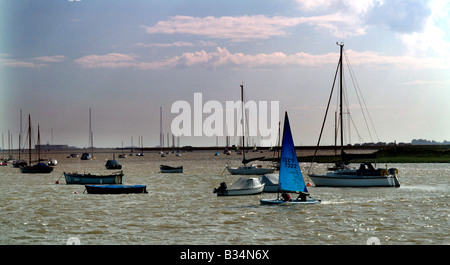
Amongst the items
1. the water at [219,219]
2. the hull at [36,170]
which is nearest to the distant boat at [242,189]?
the water at [219,219]

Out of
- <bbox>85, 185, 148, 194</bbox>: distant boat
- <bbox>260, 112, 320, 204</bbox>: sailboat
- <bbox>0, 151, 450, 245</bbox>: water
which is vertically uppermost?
<bbox>260, 112, 320, 204</bbox>: sailboat

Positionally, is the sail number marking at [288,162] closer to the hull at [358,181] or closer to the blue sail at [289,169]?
the blue sail at [289,169]

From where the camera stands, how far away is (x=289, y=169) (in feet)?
140

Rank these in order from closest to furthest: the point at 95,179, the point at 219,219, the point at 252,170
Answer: the point at 219,219 → the point at 95,179 → the point at 252,170

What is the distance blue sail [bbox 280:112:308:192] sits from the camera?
41644mm

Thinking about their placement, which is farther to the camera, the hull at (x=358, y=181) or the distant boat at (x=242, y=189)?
the hull at (x=358, y=181)

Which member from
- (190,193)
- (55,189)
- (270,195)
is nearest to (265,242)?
(270,195)

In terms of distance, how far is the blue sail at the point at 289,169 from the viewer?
137ft

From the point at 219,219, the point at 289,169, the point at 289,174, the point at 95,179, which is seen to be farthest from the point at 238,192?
the point at 95,179

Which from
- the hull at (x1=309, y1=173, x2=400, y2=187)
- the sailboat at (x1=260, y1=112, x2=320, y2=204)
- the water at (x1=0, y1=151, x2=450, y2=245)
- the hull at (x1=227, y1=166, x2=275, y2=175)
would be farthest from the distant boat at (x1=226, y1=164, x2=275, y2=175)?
the sailboat at (x1=260, y1=112, x2=320, y2=204)

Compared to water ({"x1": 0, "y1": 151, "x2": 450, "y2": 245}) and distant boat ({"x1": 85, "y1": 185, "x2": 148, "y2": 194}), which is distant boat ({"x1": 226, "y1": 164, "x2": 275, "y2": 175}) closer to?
water ({"x1": 0, "y1": 151, "x2": 450, "y2": 245})

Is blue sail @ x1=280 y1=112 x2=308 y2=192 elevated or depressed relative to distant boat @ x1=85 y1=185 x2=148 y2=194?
elevated

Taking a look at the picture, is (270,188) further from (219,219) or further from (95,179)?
(95,179)
